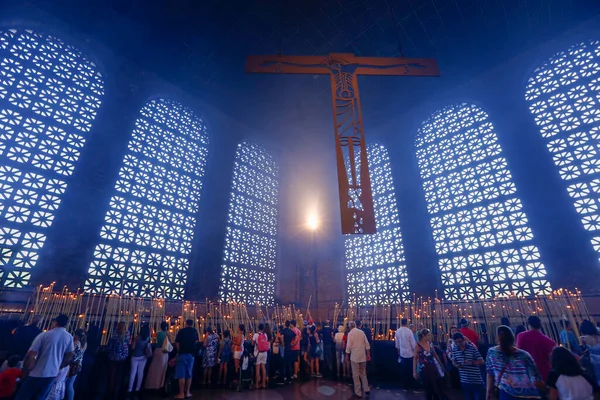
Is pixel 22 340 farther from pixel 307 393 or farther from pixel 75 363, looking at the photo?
pixel 307 393

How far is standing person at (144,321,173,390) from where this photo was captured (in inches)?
190

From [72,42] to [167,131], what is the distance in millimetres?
4403

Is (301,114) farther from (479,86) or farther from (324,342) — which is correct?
(324,342)

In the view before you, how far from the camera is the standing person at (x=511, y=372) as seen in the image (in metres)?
2.10

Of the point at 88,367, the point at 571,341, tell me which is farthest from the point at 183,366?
the point at 571,341

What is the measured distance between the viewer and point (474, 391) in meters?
2.90

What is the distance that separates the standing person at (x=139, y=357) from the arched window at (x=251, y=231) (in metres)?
6.54

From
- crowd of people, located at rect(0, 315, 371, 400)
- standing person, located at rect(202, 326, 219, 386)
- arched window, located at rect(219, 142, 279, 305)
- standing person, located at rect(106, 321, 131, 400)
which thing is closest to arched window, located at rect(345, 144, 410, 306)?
arched window, located at rect(219, 142, 279, 305)

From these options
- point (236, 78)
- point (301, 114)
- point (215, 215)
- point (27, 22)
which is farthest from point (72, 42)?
point (301, 114)

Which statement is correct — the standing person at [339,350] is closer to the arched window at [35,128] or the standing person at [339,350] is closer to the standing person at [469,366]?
the standing person at [469,366]

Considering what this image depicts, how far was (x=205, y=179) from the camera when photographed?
1288 centimetres

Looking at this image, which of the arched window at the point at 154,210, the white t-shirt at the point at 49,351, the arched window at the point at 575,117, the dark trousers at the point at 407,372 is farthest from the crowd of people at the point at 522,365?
the arched window at the point at 154,210

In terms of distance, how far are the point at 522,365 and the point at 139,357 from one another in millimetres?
5283

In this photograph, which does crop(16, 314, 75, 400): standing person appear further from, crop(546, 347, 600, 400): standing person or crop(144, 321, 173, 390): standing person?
crop(546, 347, 600, 400): standing person
